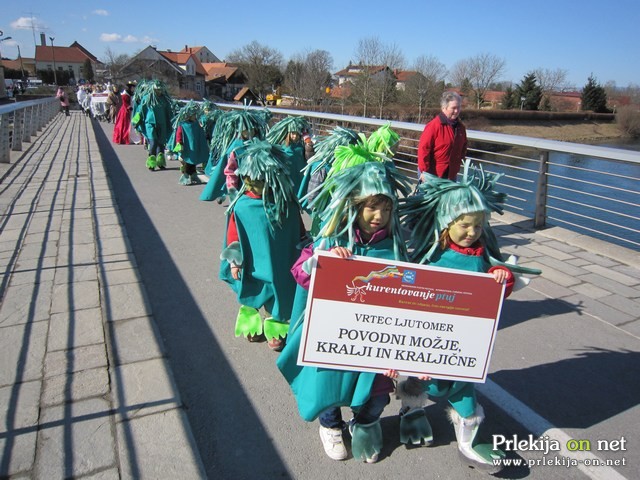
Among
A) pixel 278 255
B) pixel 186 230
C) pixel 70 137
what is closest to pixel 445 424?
pixel 278 255

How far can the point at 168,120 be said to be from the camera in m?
10.9

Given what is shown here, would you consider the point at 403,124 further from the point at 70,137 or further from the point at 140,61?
the point at 140,61

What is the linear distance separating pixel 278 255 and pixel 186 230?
Answer: 357 centimetres

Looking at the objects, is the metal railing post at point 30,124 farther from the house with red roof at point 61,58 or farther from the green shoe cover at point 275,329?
the house with red roof at point 61,58

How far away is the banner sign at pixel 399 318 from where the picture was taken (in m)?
2.11

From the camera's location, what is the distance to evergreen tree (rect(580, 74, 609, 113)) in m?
59.6

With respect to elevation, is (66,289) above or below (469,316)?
Result: below

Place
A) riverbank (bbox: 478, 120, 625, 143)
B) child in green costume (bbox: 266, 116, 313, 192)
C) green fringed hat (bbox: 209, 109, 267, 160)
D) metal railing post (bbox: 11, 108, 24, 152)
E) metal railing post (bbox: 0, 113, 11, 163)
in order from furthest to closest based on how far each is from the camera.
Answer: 1. riverbank (bbox: 478, 120, 625, 143)
2. metal railing post (bbox: 11, 108, 24, 152)
3. metal railing post (bbox: 0, 113, 11, 163)
4. green fringed hat (bbox: 209, 109, 267, 160)
5. child in green costume (bbox: 266, 116, 313, 192)

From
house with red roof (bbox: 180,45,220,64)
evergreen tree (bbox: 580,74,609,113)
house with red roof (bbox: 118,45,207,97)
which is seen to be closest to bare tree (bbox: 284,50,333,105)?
house with red roof (bbox: 118,45,207,97)

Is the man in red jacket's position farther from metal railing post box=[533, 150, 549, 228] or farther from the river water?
the river water

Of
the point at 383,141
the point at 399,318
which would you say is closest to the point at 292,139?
the point at 383,141

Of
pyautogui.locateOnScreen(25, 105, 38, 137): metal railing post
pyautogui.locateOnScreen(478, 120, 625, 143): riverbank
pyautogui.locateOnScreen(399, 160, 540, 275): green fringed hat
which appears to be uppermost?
pyautogui.locateOnScreen(478, 120, 625, 143): riverbank

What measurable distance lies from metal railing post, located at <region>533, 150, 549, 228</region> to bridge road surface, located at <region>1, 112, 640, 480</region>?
33.7 inches

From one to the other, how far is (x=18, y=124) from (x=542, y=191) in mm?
13856
